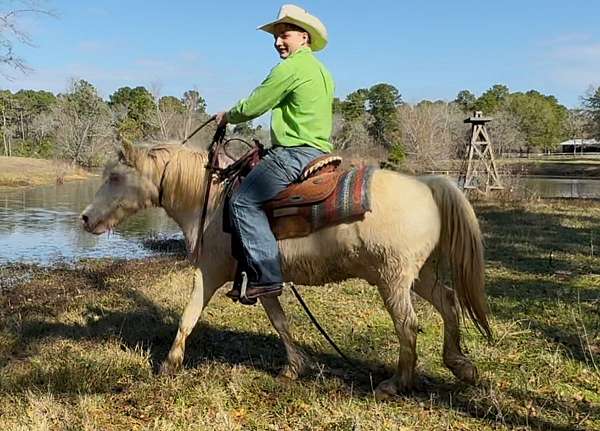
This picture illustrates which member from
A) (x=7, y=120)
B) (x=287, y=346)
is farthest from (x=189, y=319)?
(x=7, y=120)

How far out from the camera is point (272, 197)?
4.09 m

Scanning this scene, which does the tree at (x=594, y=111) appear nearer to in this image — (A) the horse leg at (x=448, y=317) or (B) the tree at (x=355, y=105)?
(B) the tree at (x=355, y=105)

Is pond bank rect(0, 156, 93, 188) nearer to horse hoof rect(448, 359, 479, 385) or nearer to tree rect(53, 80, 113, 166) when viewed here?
tree rect(53, 80, 113, 166)

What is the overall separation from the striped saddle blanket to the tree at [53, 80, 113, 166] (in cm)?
4732

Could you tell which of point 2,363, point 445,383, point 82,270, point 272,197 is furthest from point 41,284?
point 445,383

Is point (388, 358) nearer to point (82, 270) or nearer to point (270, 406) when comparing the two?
point (270, 406)

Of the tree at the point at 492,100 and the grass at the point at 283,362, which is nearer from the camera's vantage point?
the grass at the point at 283,362

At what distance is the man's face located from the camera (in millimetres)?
4172

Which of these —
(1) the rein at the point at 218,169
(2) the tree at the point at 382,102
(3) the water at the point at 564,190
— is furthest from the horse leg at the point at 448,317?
(2) the tree at the point at 382,102

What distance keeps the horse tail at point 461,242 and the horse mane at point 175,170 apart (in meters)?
1.83

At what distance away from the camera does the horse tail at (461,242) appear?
12.8 ft

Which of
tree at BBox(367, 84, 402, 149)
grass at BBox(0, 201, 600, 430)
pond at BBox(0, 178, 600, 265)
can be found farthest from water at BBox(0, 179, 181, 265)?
tree at BBox(367, 84, 402, 149)

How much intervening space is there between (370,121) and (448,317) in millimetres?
77591

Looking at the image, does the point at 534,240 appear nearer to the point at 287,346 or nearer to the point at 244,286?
the point at 287,346
